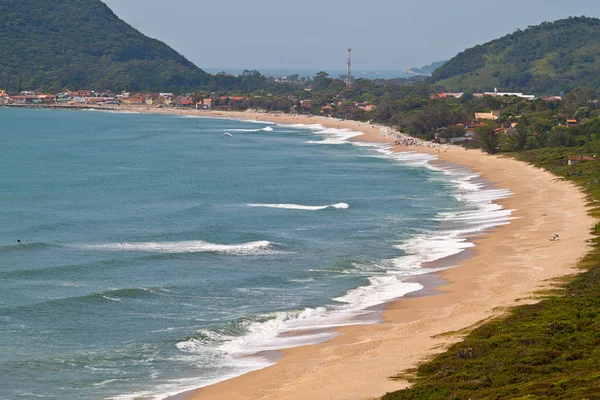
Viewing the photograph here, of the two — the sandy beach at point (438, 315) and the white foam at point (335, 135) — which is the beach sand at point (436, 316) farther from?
the white foam at point (335, 135)

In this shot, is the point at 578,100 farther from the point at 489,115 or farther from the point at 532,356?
the point at 532,356

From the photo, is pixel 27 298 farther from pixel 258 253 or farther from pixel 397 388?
pixel 397 388

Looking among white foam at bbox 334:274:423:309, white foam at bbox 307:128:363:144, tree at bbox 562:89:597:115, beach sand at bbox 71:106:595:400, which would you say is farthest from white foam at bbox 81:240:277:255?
tree at bbox 562:89:597:115

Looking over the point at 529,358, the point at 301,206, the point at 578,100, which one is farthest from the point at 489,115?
the point at 529,358

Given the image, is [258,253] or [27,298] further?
[258,253]

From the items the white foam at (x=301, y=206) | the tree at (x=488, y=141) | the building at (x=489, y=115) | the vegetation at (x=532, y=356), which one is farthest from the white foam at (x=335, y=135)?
the vegetation at (x=532, y=356)

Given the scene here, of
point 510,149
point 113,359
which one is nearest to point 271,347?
point 113,359
